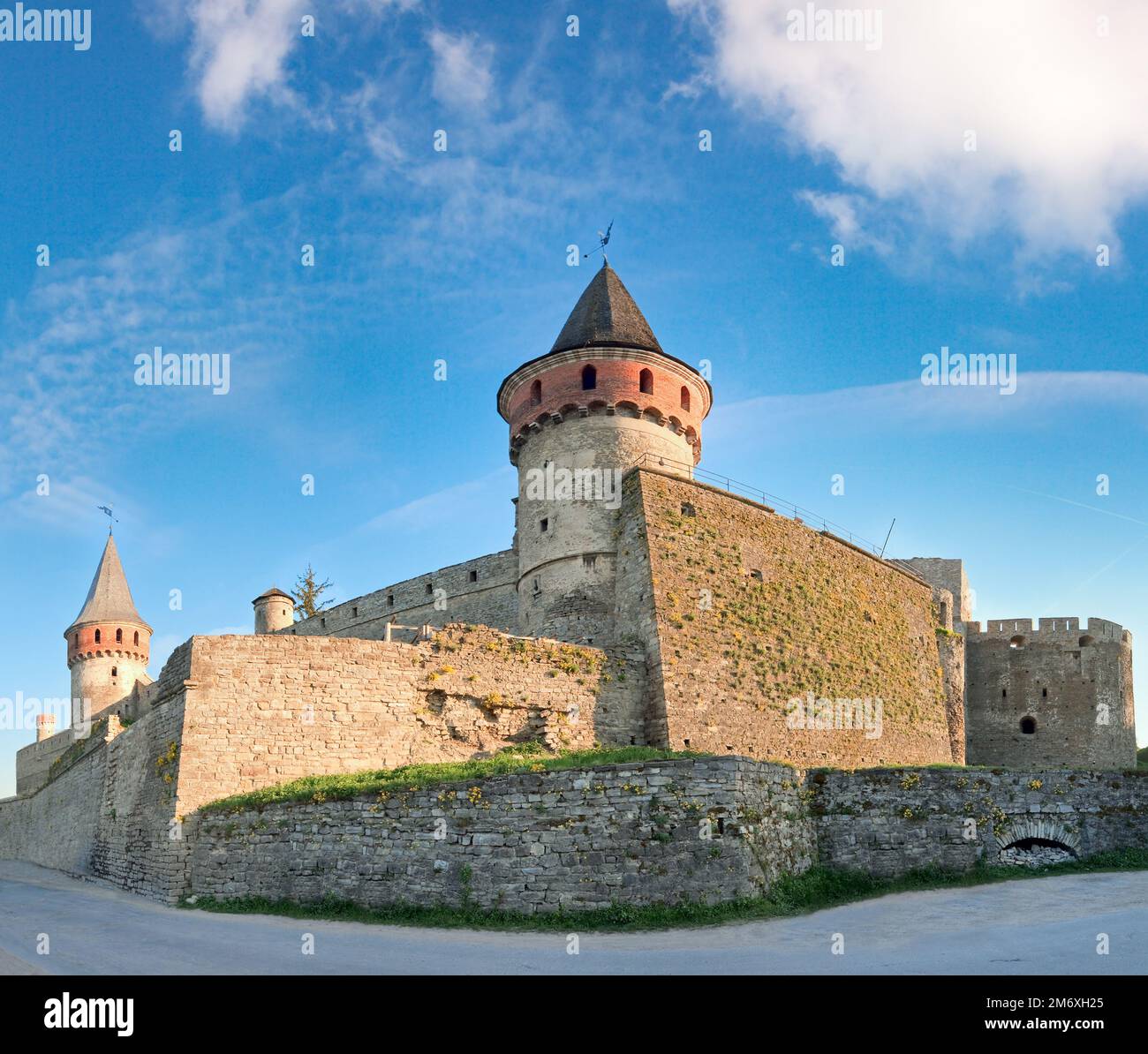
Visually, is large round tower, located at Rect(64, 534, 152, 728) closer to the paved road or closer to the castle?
the castle

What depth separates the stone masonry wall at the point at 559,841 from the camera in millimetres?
15945

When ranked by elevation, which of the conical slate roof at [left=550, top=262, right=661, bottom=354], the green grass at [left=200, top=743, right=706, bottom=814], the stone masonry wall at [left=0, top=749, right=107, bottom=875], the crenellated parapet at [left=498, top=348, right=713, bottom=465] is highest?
the conical slate roof at [left=550, top=262, right=661, bottom=354]

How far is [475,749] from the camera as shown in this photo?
23.4m

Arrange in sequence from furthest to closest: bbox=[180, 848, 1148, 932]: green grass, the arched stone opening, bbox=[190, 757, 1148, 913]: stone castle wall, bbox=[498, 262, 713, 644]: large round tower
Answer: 1. bbox=[498, 262, 713, 644]: large round tower
2. the arched stone opening
3. bbox=[190, 757, 1148, 913]: stone castle wall
4. bbox=[180, 848, 1148, 932]: green grass

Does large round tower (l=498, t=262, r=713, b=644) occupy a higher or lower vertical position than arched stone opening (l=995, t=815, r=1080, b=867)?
higher

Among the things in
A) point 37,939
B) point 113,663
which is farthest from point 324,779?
point 113,663

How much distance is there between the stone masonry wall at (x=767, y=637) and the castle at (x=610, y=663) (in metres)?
0.08

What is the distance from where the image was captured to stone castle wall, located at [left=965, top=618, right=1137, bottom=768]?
3984 cm

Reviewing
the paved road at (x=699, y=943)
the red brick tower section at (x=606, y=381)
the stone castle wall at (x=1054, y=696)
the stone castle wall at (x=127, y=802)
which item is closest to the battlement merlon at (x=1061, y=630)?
the stone castle wall at (x=1054, y=696)

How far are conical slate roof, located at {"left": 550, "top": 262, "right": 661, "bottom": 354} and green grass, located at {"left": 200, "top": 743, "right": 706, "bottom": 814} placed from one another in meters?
14.0

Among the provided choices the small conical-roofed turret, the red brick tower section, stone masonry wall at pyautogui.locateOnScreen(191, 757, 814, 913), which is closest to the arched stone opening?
stone masonry wall at pyautogui.locateOnScreen(191, 757, 814, 913)

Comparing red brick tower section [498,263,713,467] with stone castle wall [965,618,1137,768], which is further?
stone castle wall [965,618,1137,768]
